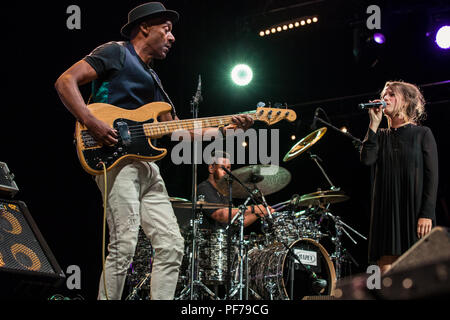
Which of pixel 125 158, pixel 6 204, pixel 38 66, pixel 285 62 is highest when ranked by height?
pixel 285 62

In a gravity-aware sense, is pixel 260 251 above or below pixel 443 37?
below

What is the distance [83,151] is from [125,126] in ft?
1.07

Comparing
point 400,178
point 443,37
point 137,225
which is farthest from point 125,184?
point 443,37

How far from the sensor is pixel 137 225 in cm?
300

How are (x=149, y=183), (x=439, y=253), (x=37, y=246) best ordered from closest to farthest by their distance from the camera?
(x=439, y=253) → (x=37, y=246) → (x=149, y=183)

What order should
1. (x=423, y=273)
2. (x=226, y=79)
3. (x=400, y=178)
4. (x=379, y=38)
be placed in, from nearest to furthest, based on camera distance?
(x=423, y=273), (x=400, y=178), (x=379, y=38), (x=226, y=79)

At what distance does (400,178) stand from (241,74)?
4.55 metres

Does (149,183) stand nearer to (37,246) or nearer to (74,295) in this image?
(37,246)

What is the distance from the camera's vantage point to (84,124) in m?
3.04

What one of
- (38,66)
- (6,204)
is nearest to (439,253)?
(6,204)

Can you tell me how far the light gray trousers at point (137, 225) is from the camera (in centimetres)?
290

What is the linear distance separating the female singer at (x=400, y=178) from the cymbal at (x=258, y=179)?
1978 mm

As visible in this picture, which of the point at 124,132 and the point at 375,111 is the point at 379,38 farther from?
the point at 124,132
